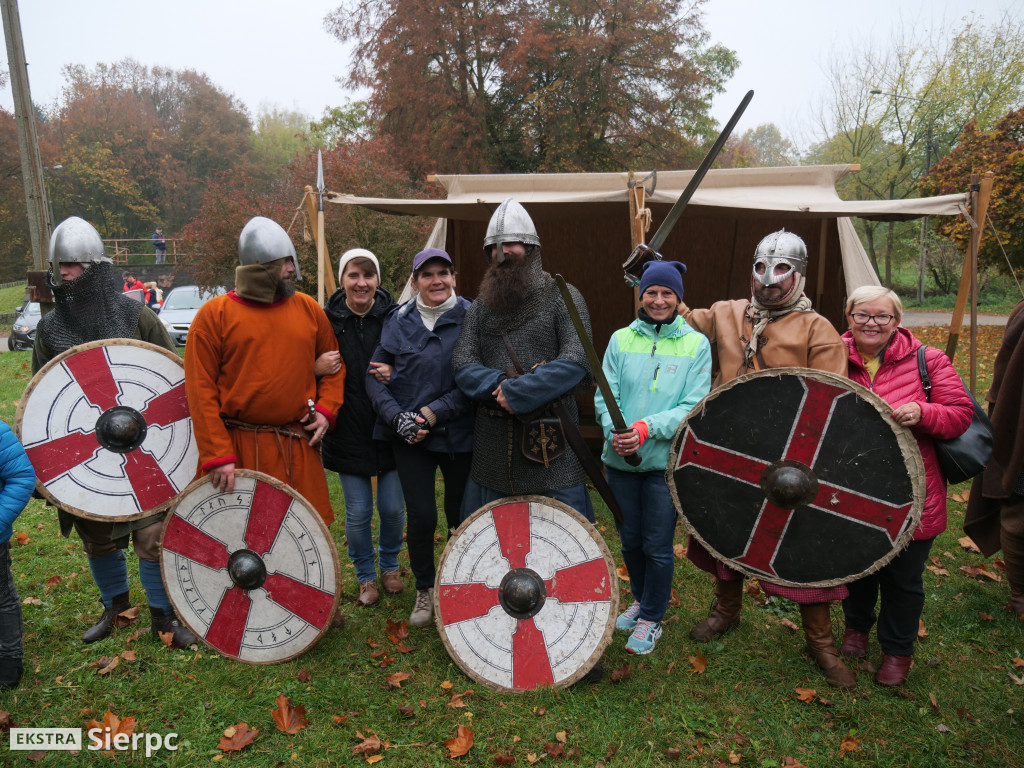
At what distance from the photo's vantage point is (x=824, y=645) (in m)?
2.71

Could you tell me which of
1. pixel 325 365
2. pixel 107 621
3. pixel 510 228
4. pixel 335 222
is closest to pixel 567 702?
pixel 325 365

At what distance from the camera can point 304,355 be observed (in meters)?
2.86

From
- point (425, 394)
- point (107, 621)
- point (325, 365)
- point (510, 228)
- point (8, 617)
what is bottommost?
point (107, 621)

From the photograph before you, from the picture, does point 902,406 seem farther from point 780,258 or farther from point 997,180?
point 997,180

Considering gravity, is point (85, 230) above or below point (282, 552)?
above

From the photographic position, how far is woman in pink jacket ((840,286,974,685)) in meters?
2.39

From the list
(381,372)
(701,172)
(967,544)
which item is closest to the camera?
(381,372)

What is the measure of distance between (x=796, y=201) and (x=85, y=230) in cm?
436

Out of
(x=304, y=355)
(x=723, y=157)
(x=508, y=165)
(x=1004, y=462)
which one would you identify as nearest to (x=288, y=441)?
(x=304, y=355)

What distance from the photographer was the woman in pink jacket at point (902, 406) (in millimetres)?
2393

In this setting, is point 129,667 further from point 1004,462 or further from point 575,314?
point 1004,462

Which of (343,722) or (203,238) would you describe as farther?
(203,238)

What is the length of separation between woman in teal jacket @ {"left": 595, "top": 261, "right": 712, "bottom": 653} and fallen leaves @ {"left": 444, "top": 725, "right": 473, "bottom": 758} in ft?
2.74

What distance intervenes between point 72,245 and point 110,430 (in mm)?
810
